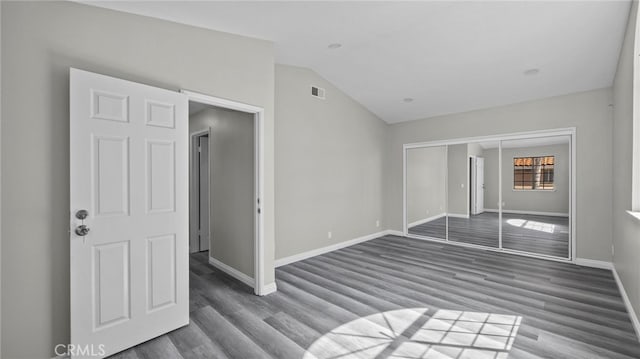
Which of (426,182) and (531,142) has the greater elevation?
(531,142)

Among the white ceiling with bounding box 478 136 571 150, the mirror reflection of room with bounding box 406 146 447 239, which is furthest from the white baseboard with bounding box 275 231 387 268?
the white ceiling with bounding box 478 136 571 150

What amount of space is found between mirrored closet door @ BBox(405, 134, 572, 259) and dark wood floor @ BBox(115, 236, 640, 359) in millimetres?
887

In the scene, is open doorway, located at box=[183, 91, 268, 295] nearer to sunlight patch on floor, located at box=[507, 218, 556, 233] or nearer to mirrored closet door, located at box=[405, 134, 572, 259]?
mirrored closet door, located at box=[405, 134, 572, 259]

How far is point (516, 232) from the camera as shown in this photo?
17.2ft

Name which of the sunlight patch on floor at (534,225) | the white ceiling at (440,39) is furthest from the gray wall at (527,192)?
the white ceiling at (440,39)

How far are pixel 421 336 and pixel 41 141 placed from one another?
128 inches

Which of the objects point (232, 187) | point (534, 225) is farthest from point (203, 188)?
point (534, 225)

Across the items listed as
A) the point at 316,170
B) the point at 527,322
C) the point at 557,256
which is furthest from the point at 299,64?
the point at 557,256

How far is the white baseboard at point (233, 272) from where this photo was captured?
139 inches

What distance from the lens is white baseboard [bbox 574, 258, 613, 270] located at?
404cm

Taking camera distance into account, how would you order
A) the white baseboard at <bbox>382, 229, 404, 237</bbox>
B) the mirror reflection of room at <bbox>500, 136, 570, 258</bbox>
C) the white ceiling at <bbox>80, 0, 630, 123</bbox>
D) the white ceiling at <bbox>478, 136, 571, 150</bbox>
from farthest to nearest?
the white baseboard at <bbox>382, 229, 404, 237</bbox>, the mirror reflection of room at <bbox>500, 136, 570, 258</bbox>, the white ceiling at <bbox>478, 136, 571, 150</bbox>, the white ceiling at <bbox>80, 0, 630, 123</bbox>

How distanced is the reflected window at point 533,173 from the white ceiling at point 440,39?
3.60ft

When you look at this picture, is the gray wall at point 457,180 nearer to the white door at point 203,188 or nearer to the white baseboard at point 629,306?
the white baseboard at point 629,306

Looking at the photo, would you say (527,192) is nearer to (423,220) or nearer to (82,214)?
(423,220)
